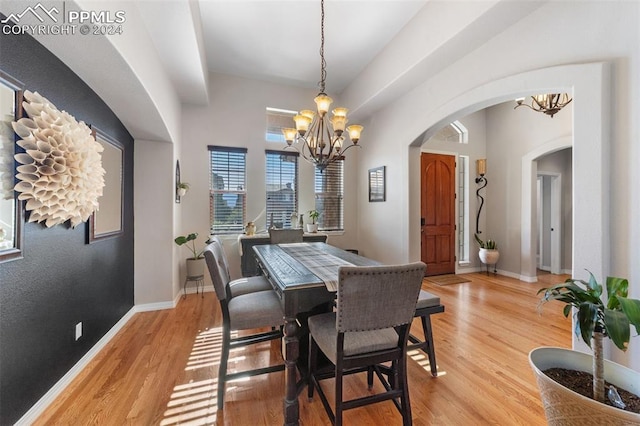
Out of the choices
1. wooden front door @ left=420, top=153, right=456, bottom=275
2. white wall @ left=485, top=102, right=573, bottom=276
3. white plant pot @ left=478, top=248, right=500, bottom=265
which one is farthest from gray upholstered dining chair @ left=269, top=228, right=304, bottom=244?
white wall @ left=485, top=102, right=573, bottom=276

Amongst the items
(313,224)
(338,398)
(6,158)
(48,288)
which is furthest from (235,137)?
(338,398)

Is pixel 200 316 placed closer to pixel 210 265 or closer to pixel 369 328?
pixel 210 265

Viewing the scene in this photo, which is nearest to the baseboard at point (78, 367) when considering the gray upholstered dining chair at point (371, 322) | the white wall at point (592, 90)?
the gray upholstered dining chair at point (371, 322)

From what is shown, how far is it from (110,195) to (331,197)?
11.0ft

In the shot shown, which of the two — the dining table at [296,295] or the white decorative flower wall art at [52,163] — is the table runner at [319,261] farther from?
the white decorative flower wall art at [52,163]

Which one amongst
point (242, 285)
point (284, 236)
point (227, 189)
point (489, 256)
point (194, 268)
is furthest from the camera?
point (489, 256)

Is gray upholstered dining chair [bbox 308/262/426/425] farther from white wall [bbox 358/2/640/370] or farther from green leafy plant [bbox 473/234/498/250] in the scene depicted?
green leafy plant [bbox 473/234/498/250]

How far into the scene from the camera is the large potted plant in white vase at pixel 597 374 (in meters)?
1.03

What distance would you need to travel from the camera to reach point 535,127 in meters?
4.56

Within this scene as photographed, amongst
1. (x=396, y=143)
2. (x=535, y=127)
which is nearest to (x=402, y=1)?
(x=396, y=143)

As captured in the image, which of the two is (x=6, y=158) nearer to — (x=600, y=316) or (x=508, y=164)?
(x=600, y=316)

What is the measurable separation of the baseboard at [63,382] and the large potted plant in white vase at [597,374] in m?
2.94

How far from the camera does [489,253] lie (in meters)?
4.90

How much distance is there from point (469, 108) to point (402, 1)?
56.1 inches
